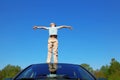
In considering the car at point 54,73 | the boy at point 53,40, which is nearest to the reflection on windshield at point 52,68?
the car at point 54,73

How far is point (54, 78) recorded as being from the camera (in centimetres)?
600

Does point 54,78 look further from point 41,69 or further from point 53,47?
point 53,47

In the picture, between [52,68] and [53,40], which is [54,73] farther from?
[53,40]

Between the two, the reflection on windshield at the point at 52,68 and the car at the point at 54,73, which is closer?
the car at the point at 54,73

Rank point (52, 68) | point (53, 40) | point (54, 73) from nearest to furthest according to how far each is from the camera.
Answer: point (54, 73)
point (52, 68)
point (53, 40)

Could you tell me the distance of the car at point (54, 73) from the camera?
6.19 meters

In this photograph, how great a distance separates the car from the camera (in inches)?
244

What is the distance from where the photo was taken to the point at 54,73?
21.2 feet

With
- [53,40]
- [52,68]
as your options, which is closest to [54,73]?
[52,68]

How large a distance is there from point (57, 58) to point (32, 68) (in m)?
7.25

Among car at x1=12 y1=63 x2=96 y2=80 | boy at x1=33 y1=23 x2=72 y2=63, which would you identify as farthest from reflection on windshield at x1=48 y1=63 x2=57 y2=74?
boy at x1=33 y1=23 x2=72 y2=63

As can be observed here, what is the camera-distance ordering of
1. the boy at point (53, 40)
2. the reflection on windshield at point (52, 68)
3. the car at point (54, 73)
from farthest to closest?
the boy at point (53, 40), the reflection on windshield at point (52, 68), the car at point (54, 73)

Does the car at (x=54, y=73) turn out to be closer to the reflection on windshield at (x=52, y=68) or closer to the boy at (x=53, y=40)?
the reflection on windshield at (x=52, y=68)

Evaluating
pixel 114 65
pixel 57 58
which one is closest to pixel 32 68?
pixel 57 58
